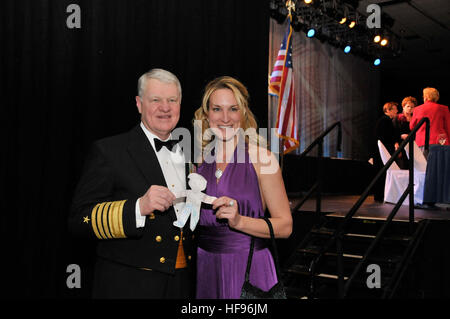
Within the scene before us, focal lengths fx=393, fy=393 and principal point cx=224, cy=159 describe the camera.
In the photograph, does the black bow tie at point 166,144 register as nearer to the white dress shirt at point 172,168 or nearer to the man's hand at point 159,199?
the white dress shirt at point 172,168

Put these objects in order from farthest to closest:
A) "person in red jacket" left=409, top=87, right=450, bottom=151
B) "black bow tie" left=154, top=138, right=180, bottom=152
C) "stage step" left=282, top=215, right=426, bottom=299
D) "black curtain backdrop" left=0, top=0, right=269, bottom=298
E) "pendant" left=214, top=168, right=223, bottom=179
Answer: "person in red jacket" left=409, top=87, right=450, bottom=151
"stage step" left=282, top=215, right=426, bottom=299
"black curtain backdrop" left=0, top=0, right=269, bottom=298
"pendant" left=214, top=168, right=223, bottom=179
"black bow tie" left=154, top=138, right=180, bottom=152

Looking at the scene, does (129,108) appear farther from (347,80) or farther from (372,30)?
(347,80)

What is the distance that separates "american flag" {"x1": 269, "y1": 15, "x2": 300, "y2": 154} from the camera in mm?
5672

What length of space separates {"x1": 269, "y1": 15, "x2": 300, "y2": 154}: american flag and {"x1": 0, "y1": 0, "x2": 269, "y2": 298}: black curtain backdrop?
282 centimetres

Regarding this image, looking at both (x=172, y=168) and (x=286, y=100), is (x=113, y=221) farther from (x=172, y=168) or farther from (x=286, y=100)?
(x=286, y=100)

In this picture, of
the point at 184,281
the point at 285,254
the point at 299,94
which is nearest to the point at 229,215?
the point at 184,281

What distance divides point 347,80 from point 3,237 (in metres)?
11.7

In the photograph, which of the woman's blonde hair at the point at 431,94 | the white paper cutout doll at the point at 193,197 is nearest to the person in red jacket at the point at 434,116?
the woman's blonde hair at the point at 431,94

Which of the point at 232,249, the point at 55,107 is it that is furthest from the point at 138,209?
the point at 55,107

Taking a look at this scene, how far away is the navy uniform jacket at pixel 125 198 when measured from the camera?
67.2 inches

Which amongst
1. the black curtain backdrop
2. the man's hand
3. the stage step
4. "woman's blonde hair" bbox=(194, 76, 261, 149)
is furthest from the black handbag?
the stage step

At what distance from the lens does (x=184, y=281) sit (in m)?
1.89

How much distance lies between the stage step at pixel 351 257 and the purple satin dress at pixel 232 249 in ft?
7.25

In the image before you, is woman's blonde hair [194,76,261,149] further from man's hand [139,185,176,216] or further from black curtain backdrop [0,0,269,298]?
black curtain backdrop [0,0,269,298]
